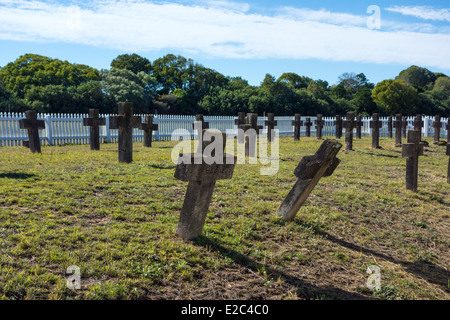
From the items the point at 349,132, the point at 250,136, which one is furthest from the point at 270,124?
the point at 250,136

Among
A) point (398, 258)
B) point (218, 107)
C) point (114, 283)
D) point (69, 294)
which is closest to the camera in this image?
point (69, 294)

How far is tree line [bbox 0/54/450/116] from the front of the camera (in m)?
34.8

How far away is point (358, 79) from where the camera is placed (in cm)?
6725

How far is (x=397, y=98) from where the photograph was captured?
49312mm

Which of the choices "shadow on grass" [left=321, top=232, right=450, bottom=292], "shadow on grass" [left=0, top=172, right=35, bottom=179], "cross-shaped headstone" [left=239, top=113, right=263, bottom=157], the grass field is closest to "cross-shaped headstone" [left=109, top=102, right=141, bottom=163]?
the grass field

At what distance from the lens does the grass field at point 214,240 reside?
3.92 m

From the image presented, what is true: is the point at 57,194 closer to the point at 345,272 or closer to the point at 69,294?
the point at 69,294

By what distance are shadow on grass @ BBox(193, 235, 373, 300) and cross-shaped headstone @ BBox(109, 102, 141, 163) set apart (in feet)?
20.0

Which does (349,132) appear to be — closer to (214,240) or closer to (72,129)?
(214,240)

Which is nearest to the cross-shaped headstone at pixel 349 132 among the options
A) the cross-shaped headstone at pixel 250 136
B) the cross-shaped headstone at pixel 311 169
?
the cross-shaped headstone at pixel 250 136

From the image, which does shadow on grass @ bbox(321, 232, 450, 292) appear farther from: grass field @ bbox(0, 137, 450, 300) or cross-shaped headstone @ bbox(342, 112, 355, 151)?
cross-shaped headstone @ bbox(342, 112, 355, 151)
